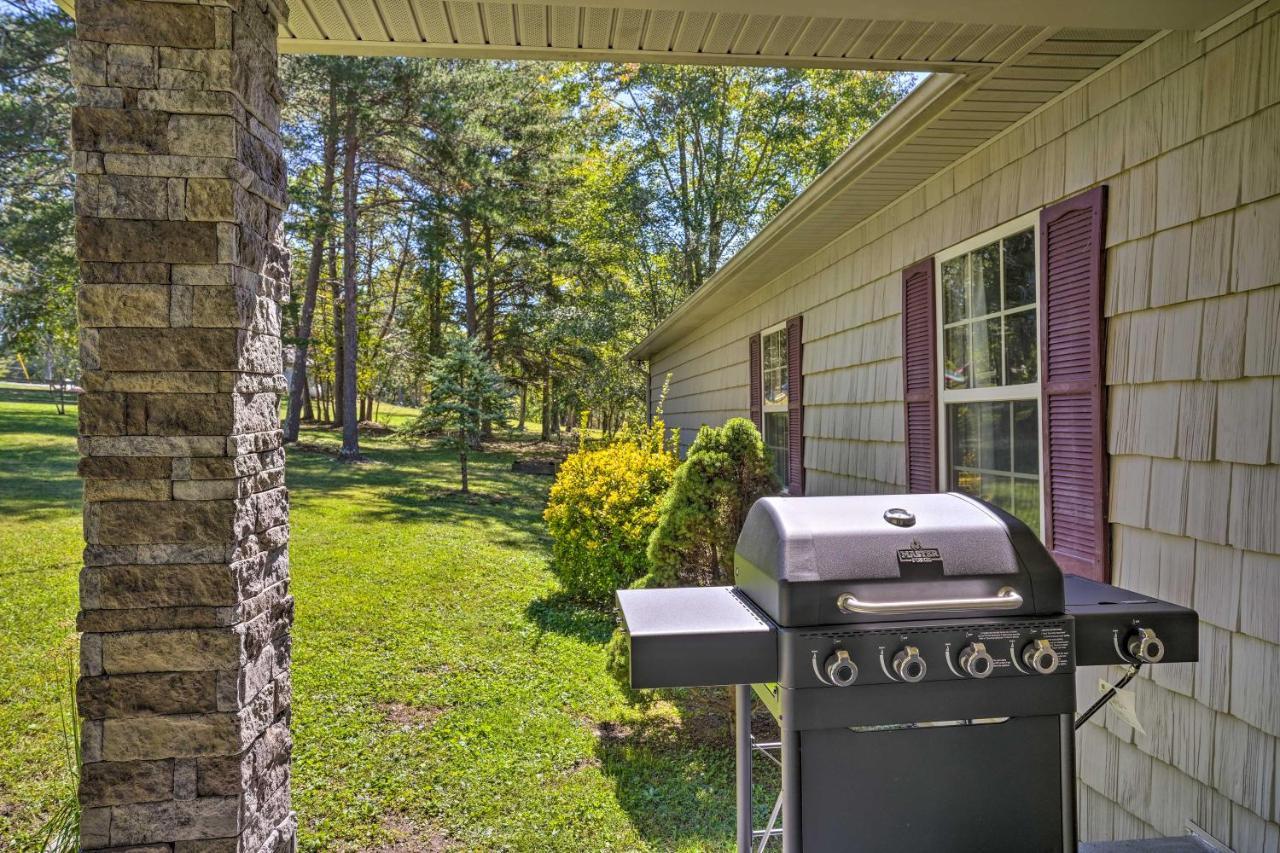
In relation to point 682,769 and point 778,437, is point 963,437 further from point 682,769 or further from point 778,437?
point 778,437

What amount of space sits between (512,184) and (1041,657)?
16.0 m

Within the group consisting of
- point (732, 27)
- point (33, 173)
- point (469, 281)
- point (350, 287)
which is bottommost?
point (732, 27)

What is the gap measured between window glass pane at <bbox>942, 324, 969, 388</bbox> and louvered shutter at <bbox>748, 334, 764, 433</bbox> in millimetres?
3494

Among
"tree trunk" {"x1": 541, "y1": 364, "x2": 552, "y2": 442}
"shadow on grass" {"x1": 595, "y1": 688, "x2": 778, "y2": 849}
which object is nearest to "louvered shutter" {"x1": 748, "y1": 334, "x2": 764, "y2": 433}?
"shadow on grass" {"x1": 595, "y1": 688, "x2": 778, "y2": 849}

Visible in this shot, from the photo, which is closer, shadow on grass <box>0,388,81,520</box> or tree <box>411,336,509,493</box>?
shadow on grass <box>0,388,81,520</box>

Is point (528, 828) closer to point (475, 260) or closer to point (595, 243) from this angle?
point (595, 243)

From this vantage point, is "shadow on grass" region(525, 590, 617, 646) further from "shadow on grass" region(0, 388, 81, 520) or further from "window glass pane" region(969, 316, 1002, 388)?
"shadow on grass" region(0, 388, 81, 520)

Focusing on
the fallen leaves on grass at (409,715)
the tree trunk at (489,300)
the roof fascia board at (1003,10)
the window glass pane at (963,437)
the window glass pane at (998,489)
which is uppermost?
the tree trunk at (489,300)

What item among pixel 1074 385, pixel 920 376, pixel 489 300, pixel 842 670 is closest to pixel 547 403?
pixel 489 300

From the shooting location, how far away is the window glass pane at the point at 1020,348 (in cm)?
319

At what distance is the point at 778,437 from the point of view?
7043 mm

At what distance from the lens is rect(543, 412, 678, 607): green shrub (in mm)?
6004

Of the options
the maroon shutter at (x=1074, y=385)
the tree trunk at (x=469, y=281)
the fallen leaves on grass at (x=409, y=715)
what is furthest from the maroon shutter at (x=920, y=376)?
the tree trunk at (x=469, y=281)

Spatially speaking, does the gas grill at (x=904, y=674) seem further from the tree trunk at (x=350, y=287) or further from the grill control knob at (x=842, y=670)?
the tree trunk at (x=350, y=287)
